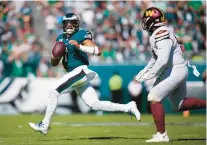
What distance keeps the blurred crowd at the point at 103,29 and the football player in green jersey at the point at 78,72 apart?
29.3 ft

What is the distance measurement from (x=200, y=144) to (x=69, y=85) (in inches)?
80.1

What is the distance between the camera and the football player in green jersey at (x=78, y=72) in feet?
30.0

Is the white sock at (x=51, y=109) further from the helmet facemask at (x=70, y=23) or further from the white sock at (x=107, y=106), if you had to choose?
the helmet facemask at (x=70, y=23)

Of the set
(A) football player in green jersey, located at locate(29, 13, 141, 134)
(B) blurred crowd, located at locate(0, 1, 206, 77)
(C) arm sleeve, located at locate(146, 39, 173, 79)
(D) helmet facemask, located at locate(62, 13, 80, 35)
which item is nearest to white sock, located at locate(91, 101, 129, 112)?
(A) football player in green jersey, located at locate(29, 13, 141, 134)

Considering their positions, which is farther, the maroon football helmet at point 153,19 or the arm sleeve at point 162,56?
the maroon football helmet at point 153,19

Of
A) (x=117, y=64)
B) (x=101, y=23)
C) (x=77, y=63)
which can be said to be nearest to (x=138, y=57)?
(x=117, y=64)

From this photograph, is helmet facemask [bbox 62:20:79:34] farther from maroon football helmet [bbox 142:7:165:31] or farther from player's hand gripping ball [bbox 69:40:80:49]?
maroon football helmet [bbox 142:7:165:31]

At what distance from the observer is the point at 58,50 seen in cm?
920

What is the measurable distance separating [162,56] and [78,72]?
4.41 feet

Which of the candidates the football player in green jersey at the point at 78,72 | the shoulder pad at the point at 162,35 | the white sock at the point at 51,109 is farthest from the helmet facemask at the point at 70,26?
the shoulder pad at the point at 162,35

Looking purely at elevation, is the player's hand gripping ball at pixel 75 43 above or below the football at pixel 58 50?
above

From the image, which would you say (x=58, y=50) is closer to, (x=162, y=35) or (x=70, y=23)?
(x=70, y=23)

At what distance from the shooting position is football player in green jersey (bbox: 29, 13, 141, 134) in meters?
9.13

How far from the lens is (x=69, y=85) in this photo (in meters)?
9.17
